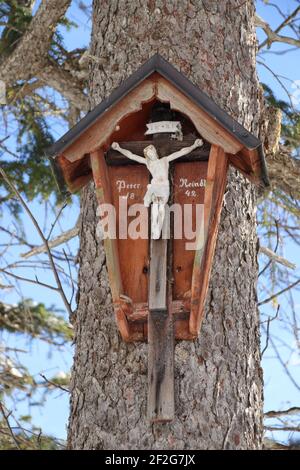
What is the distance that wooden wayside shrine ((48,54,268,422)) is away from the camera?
9.18 ft

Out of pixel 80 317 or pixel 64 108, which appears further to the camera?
Answer: pixel 64 108

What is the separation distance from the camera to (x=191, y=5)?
3617mm

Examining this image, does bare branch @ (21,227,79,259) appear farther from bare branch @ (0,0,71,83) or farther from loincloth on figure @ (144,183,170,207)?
loincloth on figure @ (144,183,170,207)

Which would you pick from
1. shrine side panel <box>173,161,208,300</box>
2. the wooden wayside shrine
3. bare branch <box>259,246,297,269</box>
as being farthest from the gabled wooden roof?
bare branch <box>259,246,297,269</box>

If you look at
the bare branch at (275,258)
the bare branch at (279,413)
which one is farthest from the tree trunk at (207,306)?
the bare branch at (275,258)

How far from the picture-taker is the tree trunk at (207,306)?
111 inches

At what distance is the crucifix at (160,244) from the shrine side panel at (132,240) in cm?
5

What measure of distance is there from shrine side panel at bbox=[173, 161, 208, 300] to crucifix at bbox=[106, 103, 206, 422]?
3 centimetres

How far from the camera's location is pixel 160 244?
9.37 feet

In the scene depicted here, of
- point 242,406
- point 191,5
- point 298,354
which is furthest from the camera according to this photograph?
point 298,354

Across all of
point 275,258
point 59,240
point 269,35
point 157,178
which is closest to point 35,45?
point 59,240
